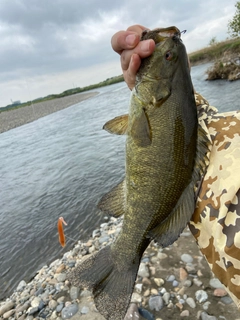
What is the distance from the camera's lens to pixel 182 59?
2.02 meters

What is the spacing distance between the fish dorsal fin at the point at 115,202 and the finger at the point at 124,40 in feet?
3.29

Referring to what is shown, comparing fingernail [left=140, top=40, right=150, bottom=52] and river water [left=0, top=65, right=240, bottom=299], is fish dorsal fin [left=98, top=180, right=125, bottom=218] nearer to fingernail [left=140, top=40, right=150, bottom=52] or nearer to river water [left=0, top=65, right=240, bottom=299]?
fingernail [left=140, top=40, right=150, bottom=52]

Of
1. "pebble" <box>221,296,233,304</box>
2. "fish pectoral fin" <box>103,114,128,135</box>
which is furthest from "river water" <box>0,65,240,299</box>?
"fish pectoral fin" <box>103,114,128,135</box>

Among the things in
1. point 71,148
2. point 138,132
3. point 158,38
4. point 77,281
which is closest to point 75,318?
point 77,281

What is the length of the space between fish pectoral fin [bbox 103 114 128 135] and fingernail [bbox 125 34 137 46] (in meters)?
0.55

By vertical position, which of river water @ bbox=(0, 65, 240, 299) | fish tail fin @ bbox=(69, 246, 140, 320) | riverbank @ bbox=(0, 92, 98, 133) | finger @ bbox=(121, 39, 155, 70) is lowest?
riverbank @ bbox=(0, 92, 98, 133)

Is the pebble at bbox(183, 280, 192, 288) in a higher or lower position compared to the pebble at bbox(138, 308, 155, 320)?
lower

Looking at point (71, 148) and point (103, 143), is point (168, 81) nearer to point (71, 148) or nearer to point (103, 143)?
point (103, 143)

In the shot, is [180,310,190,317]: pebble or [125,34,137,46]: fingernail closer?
[125,34,137,46]: fingernail

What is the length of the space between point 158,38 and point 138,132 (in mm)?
669

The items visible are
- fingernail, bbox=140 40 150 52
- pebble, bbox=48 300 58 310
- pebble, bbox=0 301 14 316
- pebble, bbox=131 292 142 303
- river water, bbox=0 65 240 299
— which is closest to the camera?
fingernail, bbox=140 40 150 52

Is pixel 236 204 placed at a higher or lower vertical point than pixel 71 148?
higher

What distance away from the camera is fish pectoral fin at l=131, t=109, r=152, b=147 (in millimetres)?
1938

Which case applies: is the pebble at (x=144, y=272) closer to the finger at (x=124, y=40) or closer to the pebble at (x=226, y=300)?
the pebble at (x=226, y=300)
